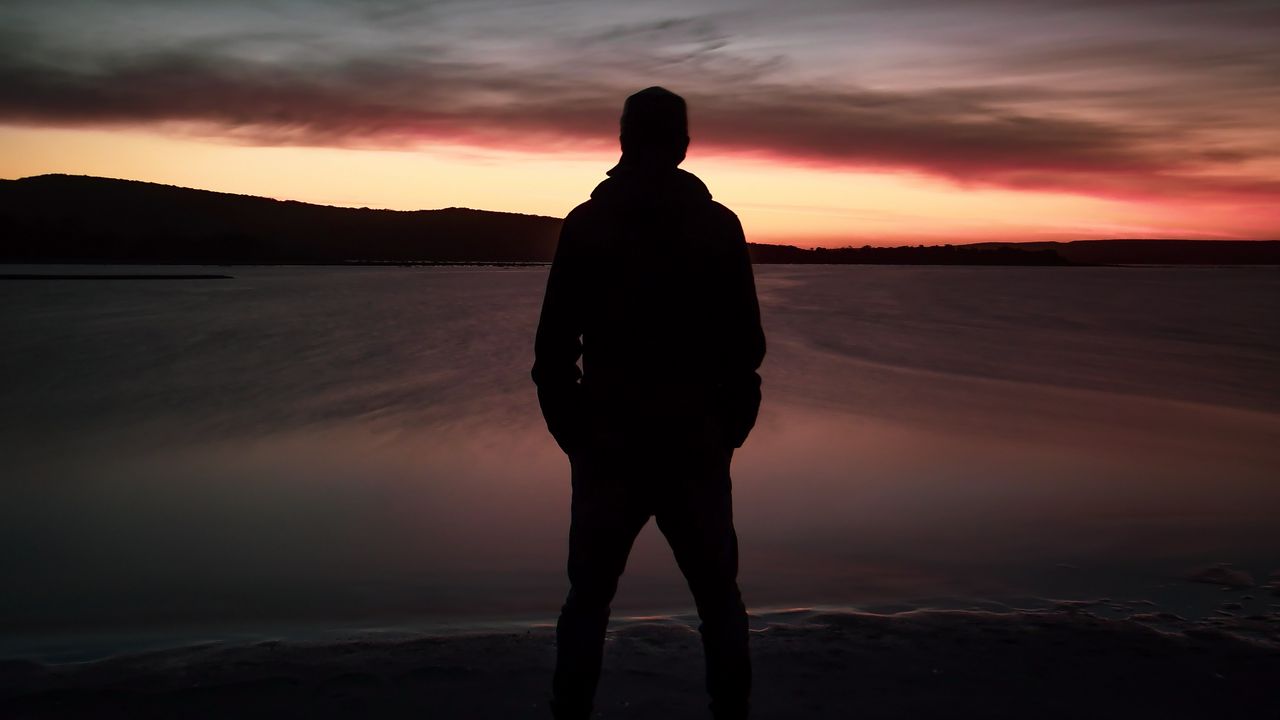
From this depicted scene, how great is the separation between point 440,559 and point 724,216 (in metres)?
4.00

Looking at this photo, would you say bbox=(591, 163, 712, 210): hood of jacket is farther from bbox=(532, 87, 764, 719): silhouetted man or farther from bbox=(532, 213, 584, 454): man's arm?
bbox=(532, 213, 584, 454): man's arm

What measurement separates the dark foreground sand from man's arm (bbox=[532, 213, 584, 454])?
132cm

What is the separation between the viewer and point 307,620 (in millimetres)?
4906

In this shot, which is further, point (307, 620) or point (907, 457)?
point (907, 457)

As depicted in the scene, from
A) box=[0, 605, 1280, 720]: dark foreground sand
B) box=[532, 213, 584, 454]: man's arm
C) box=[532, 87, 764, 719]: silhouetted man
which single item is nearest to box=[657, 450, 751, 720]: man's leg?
box=[532, 87, 764, 719]: silhouetted man

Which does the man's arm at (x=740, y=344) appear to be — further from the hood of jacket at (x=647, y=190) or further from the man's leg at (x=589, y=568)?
the man's leg at (x=589, y=568)

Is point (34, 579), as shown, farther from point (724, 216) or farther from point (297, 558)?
point (724, 216)

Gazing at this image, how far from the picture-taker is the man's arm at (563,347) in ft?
9.43

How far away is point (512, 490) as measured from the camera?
833cm

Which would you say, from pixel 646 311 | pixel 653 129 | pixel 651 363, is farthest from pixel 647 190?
pixel 651 363

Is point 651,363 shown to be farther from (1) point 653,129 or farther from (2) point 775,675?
(2) point 775,675

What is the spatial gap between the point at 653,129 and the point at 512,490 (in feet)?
19.2

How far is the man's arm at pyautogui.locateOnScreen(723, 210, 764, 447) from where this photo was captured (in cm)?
290

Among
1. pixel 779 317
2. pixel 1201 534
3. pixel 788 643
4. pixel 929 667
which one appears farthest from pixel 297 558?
pixel 779 317
